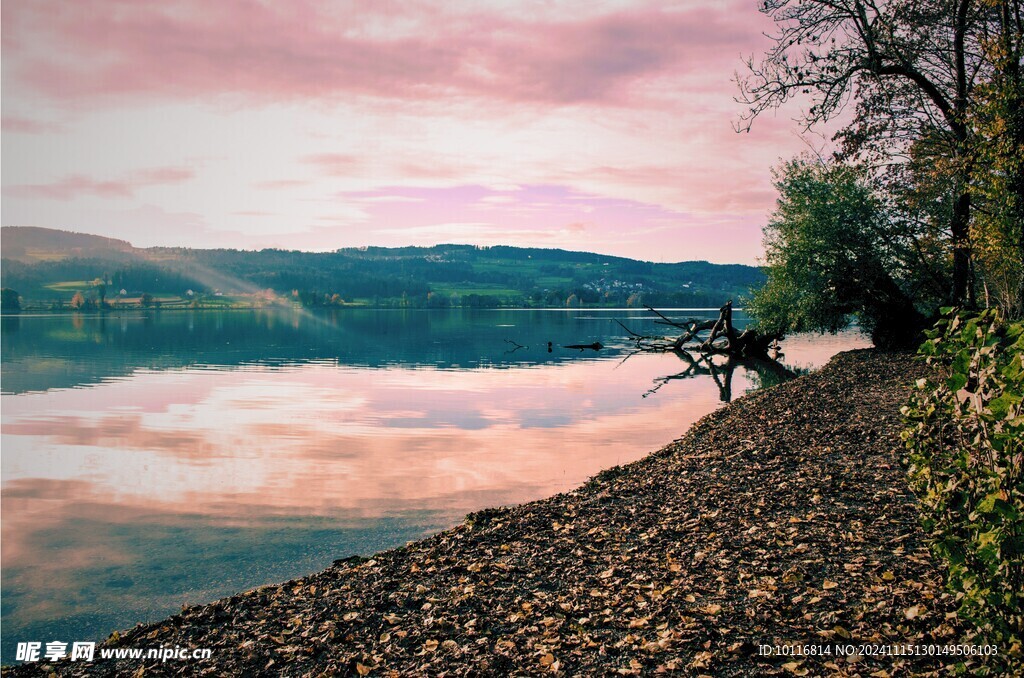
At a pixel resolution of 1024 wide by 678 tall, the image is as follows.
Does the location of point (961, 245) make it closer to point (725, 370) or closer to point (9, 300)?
point (725, 370)

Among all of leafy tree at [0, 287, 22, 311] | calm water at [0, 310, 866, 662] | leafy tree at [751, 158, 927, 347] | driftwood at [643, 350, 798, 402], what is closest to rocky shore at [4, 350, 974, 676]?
calm water at [0, 310, 866, 662]

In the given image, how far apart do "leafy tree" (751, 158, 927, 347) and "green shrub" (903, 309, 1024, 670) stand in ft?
119

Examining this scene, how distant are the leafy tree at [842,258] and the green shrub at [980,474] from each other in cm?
Result: 3619

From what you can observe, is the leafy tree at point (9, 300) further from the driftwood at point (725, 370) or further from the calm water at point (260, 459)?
the driftwood at point (725, 370)

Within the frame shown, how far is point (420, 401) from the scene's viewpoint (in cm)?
3147

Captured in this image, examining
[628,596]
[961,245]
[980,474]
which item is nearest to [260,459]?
[628,596]

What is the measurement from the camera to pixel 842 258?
3988 centimetres

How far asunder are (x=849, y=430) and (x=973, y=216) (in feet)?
66.9

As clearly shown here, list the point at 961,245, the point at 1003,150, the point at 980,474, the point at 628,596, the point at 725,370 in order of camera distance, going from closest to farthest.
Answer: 1. the point at 980,474
2. the point at 628,596
3. the point at 1003,150
4. the point at 961,245
5. the point at 725,370

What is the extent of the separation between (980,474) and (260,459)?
18621 millimetres

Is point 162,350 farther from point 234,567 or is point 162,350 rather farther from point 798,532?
point 798,532

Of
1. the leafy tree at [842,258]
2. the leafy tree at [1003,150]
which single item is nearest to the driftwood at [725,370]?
the leafy tree at [842,258]

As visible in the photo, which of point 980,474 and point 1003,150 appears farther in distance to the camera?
point 1003,150

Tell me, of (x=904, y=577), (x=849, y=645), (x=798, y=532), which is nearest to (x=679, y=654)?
(x=849, y=645)
